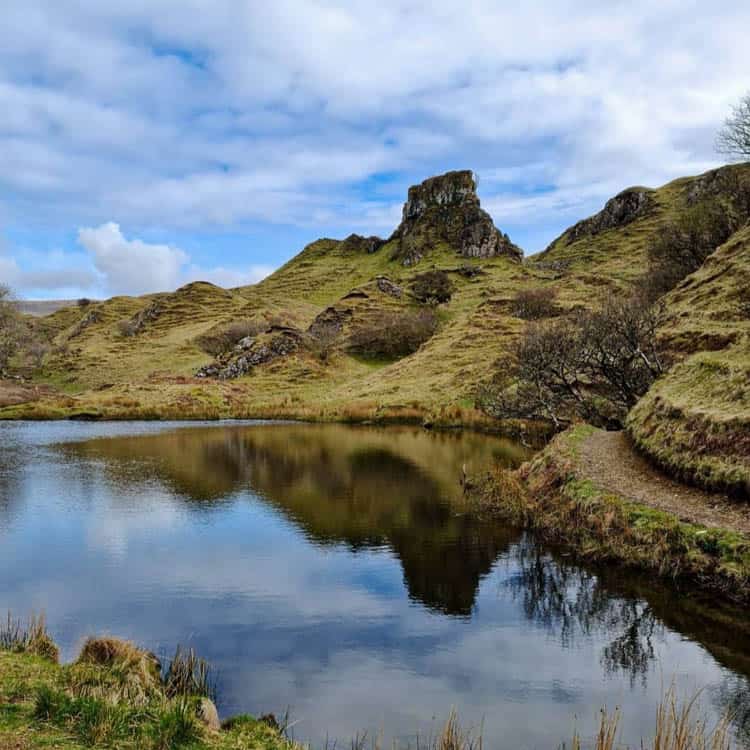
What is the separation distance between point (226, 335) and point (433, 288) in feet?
175

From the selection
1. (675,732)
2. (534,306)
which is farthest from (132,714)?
(534,306)

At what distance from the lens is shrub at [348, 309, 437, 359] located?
123m

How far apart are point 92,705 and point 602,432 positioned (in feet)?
117

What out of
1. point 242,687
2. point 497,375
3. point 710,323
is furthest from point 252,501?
point 497,375

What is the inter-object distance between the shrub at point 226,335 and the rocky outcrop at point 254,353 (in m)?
11.9

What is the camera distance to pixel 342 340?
412 ft

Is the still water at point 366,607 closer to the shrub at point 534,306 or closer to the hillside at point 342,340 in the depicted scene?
the hillside at point 342,340

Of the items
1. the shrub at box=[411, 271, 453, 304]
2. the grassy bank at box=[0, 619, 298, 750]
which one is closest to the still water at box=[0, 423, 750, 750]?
the grassy bank at box=[0, 619, 298, 750]

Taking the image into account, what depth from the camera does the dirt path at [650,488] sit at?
1991 cm

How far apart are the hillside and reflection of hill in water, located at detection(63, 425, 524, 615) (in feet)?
53.2

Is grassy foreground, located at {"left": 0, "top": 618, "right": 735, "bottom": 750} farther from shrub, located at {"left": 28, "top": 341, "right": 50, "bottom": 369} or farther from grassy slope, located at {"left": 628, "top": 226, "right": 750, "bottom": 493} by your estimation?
shrub, located at {"left": 28, "top": 341, "right": 50, "bottom": 369}

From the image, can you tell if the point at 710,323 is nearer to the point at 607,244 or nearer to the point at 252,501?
the point at 252,501

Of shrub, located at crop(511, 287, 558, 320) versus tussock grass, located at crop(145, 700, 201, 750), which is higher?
shrub, located at crop(511, 287, 558, 320)

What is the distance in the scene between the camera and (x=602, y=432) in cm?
3956
